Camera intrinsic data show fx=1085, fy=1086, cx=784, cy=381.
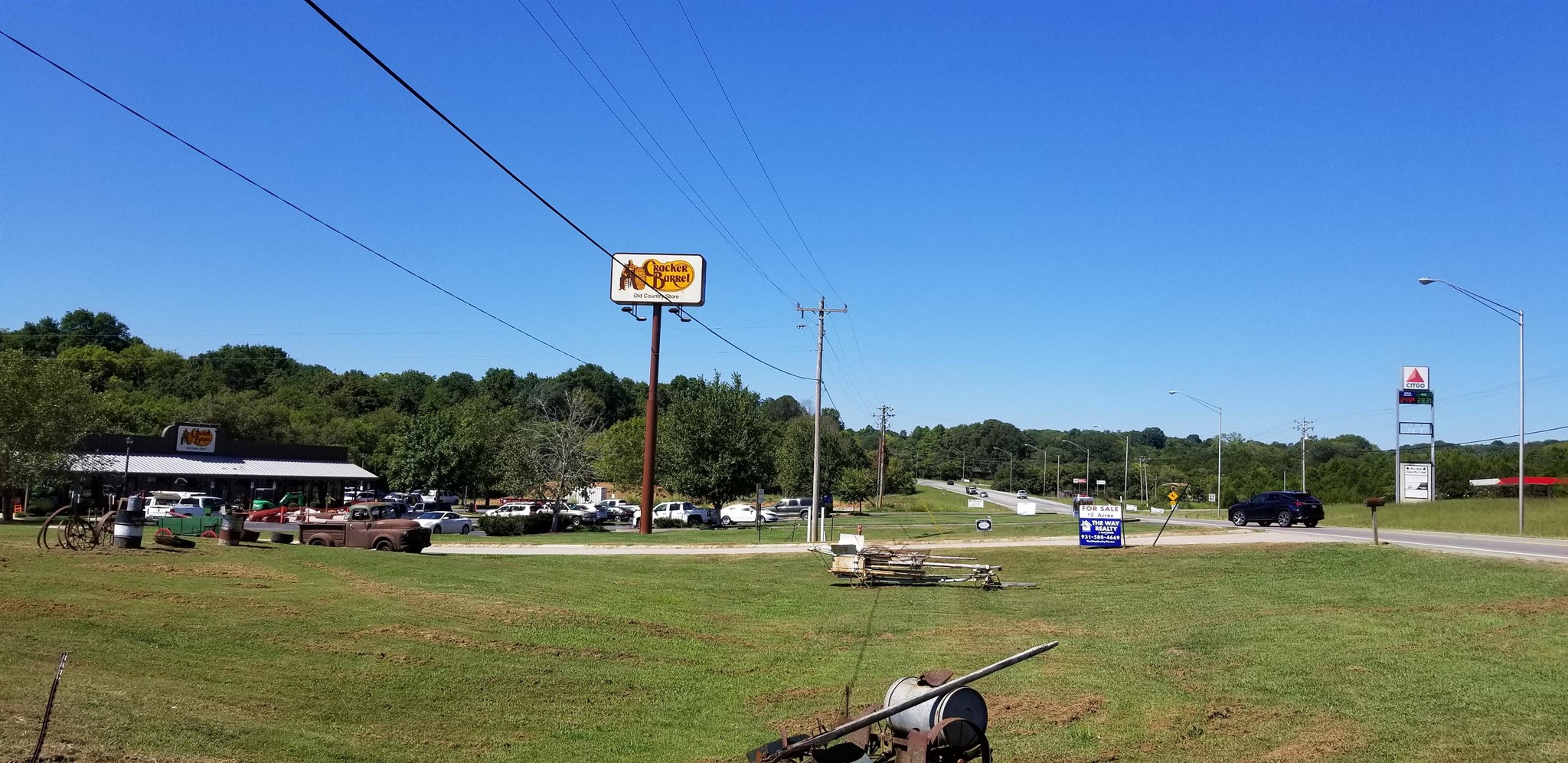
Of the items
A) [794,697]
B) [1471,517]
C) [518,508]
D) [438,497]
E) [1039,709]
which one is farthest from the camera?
[438,497]

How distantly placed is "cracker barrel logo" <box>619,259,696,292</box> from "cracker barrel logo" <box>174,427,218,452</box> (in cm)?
2788

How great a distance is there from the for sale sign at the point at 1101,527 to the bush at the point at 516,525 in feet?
88.9

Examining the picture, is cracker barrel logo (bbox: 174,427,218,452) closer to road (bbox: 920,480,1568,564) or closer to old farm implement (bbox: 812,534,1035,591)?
old farm implement (bbox: 812,534,1035,591)

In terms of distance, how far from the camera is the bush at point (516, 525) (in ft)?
165

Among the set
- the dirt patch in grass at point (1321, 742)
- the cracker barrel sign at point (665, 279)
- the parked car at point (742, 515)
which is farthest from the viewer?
the parked car at point (742, 515)

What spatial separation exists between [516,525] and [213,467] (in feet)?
80.7

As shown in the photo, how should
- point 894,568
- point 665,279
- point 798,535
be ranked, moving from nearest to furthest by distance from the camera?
point 894,568 → point 798,535 → point 665,279

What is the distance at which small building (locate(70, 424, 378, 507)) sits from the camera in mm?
58938

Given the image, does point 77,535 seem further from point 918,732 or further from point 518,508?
point 518,508

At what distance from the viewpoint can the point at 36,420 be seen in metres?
48.0

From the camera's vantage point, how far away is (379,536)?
3139 cm

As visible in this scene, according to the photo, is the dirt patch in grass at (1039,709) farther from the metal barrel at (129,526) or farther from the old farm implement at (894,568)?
the metal barrel at (129,526)

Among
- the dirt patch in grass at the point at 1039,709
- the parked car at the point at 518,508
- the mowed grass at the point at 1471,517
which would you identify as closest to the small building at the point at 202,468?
the parked car at the point at 518,508

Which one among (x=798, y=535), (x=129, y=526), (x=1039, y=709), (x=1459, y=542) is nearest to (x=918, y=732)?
(x=1039, y=709)
